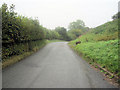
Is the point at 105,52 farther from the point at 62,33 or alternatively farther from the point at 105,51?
the point at 62,33

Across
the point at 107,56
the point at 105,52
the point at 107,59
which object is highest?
the point at 105,52

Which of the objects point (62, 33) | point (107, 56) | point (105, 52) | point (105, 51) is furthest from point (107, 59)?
point (62, 33)

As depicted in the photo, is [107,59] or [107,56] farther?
[107,56]

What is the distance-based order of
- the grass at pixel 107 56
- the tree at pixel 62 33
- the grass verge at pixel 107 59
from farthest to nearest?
the tree at pixel 62 33 < the grass at pixel 107 56 < the grass verge at pixel 107 59

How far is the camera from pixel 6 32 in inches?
285

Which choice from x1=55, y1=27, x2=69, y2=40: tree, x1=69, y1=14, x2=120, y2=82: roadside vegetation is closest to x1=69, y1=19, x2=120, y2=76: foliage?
x1=69, y1=14, x2=120, y2=82: roadside vegetation

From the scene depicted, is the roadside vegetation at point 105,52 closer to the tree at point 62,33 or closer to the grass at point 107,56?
the grass at point 107,56

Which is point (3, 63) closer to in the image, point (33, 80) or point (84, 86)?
point (33, 80)

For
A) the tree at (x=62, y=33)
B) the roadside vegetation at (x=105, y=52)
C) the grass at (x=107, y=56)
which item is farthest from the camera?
the tree at (x=62, y=33)

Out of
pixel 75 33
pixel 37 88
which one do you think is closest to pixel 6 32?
pixel 37 88

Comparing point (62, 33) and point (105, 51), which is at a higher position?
point (62, 33)

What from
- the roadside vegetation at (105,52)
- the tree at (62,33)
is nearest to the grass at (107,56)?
the roadside vegetation at (105,52)

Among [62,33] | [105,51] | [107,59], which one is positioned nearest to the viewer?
[107,59]

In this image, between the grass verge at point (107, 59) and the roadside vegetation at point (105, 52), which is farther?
the roadside vegetation at point (105, 52)
